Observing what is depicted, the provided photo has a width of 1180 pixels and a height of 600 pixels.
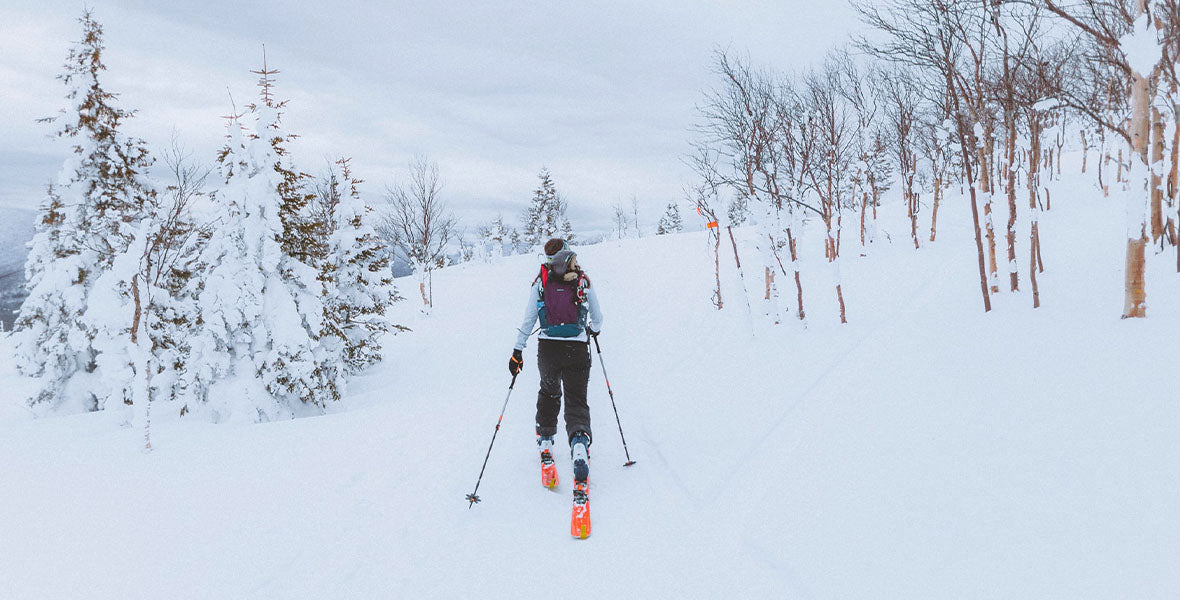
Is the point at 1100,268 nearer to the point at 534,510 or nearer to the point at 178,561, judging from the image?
the point at 534,510

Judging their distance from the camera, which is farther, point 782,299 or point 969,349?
point 782,299

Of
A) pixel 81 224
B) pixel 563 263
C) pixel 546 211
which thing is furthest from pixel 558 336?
pixel 546 211

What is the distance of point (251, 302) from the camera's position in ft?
31.0

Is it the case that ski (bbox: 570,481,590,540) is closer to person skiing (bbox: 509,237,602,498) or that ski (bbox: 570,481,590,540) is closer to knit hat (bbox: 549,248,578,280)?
person skiing (bbox: 509,237,602,498)

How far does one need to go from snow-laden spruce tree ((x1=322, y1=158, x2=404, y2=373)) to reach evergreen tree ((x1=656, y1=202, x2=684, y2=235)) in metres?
64.4

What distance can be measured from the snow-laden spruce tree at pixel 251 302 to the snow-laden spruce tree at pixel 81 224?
2525mm

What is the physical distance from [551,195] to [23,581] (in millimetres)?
44791

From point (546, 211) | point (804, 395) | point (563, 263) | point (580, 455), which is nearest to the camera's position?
point (580, 455)

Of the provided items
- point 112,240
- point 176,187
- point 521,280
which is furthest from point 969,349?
point 521,280

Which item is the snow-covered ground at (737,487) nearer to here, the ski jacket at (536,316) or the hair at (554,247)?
the ski jacket at (536,316)

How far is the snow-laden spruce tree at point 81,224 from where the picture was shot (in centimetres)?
1104

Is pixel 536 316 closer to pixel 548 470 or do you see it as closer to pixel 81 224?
pixel 548 470

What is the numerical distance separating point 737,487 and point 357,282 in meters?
13.2

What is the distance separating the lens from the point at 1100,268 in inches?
299
